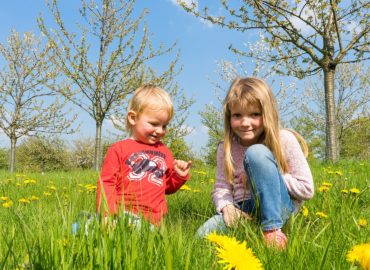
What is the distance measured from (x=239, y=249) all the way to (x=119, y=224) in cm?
45

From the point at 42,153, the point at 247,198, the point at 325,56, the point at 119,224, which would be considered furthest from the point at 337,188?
the point at 42,153

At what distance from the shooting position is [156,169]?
2.79 metres

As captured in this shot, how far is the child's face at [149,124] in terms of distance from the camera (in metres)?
2.74

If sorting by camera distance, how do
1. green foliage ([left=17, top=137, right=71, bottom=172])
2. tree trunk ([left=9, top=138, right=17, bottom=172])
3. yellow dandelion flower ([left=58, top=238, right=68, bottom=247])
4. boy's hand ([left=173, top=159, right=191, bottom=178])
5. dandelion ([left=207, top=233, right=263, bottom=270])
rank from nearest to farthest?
dandelion ([left=207, top=233, right=263, bottom=270]) → yellow dandelion flower ([left=58, top=238, right=68, bottom=247]) → boy's hand ([left=173, top=159, right=191, bottom=178]) → tree trunk ([left=9, top=138, right=17, bottom=172]) → green foliage ([left=17, top=137, right=71, bottom=172])

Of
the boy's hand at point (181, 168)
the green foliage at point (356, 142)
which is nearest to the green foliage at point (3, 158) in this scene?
the green foliage at point (356, 142)

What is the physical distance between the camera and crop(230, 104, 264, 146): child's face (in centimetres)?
258

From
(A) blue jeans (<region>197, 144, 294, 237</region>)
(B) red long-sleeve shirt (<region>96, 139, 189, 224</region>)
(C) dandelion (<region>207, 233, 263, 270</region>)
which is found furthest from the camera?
(B) red long-sleeve shirt (<region>96, 139, 189, 224</region>)

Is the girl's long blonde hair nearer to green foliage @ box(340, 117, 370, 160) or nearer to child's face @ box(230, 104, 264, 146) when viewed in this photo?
child's face @ box(230, 104, 264, 146)

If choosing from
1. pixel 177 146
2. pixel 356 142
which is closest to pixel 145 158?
pixel 177 146

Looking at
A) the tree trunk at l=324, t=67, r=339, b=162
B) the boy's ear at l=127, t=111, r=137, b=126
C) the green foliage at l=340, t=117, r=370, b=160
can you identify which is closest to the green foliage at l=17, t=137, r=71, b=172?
the green foliage at l=340, t=117, r=370, b=160

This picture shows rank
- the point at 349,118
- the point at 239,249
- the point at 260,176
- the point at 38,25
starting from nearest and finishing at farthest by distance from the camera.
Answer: the point at 239,249
the point at 260,176
the point at 38,25
the point at 349,118

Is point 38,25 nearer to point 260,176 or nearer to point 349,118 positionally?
point 260,176

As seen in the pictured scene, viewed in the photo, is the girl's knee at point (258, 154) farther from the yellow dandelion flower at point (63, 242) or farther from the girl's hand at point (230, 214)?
the yellow dandelion flower at point (63, 242)

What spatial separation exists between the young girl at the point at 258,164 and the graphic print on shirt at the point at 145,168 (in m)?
0.40
